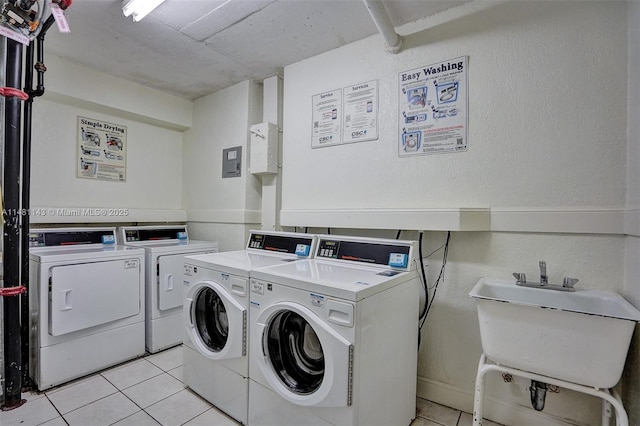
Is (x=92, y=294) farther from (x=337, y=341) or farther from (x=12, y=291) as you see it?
(x=337, y=341)

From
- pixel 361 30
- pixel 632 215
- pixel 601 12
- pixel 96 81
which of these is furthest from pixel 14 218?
pixel 601 12

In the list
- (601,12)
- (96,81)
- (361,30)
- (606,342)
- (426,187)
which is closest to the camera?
(606,342)

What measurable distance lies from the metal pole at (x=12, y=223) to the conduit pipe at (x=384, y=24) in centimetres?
209

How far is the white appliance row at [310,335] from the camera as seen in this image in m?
1.36

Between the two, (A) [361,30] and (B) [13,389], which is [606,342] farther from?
(B) [13,389]

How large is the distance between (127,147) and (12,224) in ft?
5.19

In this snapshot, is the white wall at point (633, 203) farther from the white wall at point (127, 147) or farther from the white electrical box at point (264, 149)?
the white wall at point (127, 147)

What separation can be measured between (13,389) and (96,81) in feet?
8.19

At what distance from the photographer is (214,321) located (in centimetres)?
211

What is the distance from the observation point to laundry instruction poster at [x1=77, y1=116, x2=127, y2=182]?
288 centimetres

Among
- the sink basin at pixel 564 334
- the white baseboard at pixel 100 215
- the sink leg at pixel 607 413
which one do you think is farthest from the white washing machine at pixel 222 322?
the sink leg at pixel 607 413

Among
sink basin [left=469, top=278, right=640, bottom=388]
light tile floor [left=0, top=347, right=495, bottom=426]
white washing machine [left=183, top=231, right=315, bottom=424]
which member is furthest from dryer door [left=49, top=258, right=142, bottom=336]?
sink basin [left=469, top=278, right=640, bottom=388]

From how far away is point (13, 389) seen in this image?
1.86 meters

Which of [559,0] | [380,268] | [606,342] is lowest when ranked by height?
[606,342]
